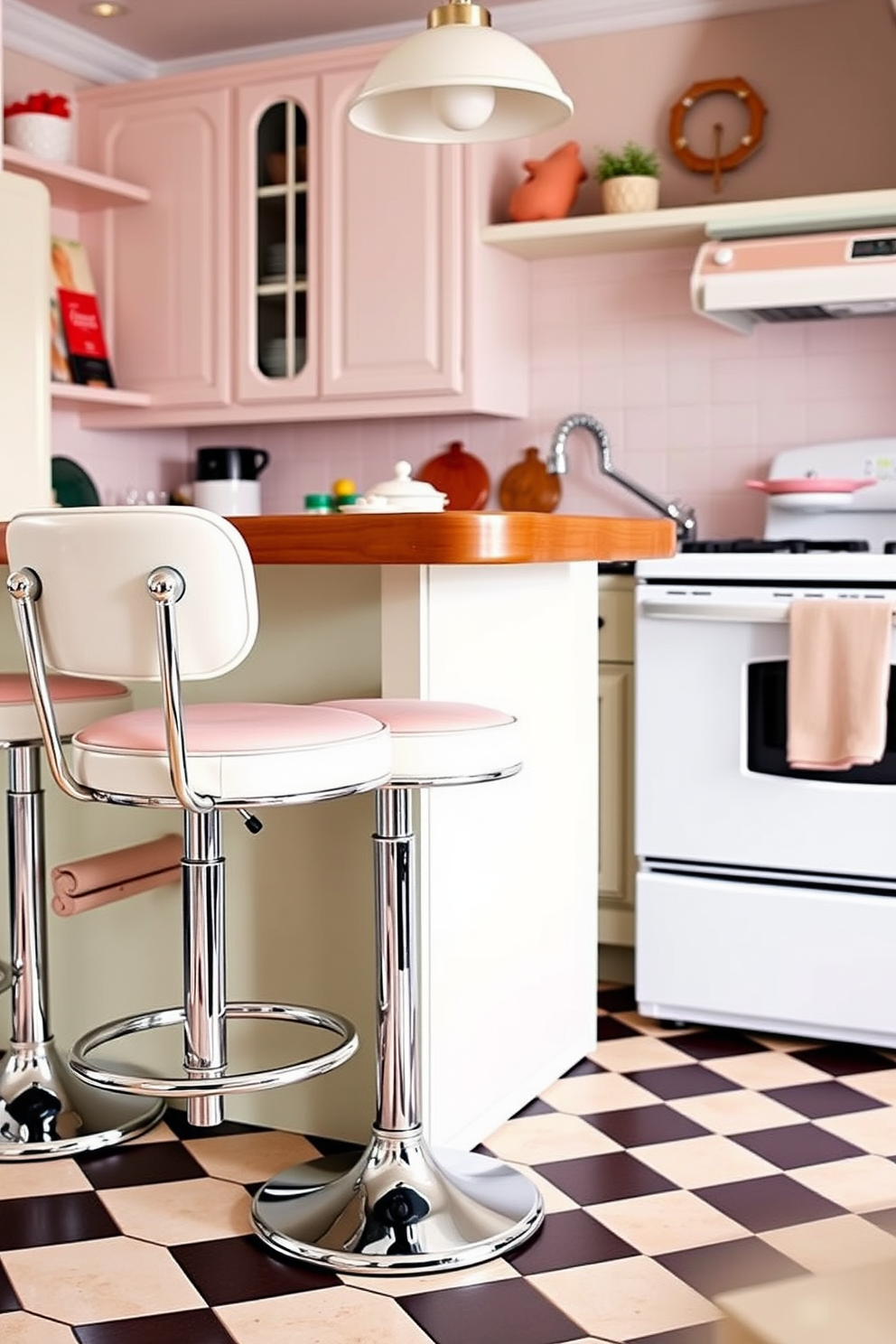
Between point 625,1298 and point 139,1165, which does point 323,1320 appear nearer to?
point 625,1298

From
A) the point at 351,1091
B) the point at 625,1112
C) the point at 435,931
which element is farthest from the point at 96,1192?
the point at 625,1112

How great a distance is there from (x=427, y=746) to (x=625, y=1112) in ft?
3.13

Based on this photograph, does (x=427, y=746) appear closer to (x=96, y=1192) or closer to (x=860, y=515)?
(x=96, y=1192)

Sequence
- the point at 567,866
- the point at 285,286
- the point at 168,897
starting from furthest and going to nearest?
1. the point at 285,286
2. the point at 567,866
3. the point at 168,897

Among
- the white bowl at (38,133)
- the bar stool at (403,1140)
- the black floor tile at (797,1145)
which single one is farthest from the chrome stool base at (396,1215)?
the white bowl at (38,133)

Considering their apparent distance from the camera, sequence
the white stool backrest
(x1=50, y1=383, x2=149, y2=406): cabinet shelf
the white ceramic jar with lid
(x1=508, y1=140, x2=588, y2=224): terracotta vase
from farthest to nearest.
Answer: (x1=50, y1=383, x2=149, y2=406): cabinet shelf → (x1=508, y1=140, x2=588, y2=224): terracotta vase → the white ceramic jar with lid → the white stool backrest

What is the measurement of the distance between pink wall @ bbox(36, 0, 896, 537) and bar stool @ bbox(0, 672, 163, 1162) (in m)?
1.97

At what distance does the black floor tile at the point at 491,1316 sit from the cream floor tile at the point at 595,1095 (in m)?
0.67

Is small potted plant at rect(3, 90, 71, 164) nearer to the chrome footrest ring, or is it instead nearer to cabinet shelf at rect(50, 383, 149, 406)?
cabinet shelf at rect(50, 383, 149, 406)

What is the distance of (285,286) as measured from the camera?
4230 millimetres

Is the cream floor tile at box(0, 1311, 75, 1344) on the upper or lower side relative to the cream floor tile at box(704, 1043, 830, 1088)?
lower

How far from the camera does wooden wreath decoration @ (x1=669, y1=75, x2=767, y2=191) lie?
392 centimetres

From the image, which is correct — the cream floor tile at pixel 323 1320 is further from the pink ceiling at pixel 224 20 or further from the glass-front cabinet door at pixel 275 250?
the pink ceiling at pixel 224 20

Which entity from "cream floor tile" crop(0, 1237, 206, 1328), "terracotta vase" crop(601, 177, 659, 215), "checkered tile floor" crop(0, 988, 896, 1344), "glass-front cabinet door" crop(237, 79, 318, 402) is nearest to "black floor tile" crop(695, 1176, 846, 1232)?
"checkered tile floor" crop(0, 988, 896, 1344)
